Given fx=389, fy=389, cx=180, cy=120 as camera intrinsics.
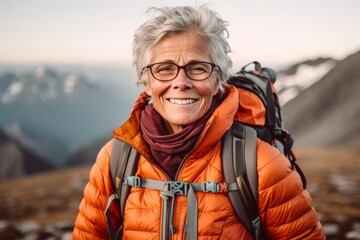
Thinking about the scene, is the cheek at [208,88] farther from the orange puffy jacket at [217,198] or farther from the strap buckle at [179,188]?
the strap buckle at [179,188]

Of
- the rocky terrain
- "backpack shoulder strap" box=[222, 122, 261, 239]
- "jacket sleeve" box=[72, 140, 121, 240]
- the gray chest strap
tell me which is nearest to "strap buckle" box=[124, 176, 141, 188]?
the gray chest strap

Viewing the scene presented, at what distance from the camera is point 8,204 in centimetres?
1300

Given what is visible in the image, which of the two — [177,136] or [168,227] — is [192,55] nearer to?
[177,136]

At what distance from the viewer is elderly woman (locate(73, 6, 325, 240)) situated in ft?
11.7

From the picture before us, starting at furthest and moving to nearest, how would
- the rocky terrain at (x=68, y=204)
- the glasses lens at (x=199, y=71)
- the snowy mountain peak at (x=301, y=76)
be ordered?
1. the snowy mountain peak at (x=301, y=76)
2. the rocky terrain at (x=68, y=204)
3. the glasses lens at (x=199, y=71)

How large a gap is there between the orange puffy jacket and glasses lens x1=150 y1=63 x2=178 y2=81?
54 cm

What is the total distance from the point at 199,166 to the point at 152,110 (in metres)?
0.77

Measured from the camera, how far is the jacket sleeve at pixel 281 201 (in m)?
3.53

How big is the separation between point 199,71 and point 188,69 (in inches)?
4.4

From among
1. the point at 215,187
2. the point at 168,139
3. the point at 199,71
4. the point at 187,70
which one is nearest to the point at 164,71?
the point at 187,70

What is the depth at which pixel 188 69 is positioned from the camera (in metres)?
3.62

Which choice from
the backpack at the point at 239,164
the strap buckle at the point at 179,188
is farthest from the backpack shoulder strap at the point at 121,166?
the strap buckle at the point at 179,188

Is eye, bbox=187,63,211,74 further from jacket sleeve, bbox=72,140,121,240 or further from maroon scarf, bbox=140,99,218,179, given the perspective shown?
jacket sleeve, bbox=72,140,121,240

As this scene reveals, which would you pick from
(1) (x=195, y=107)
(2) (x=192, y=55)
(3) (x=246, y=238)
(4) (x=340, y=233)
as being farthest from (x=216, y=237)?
(4) (x=340, y=233)
